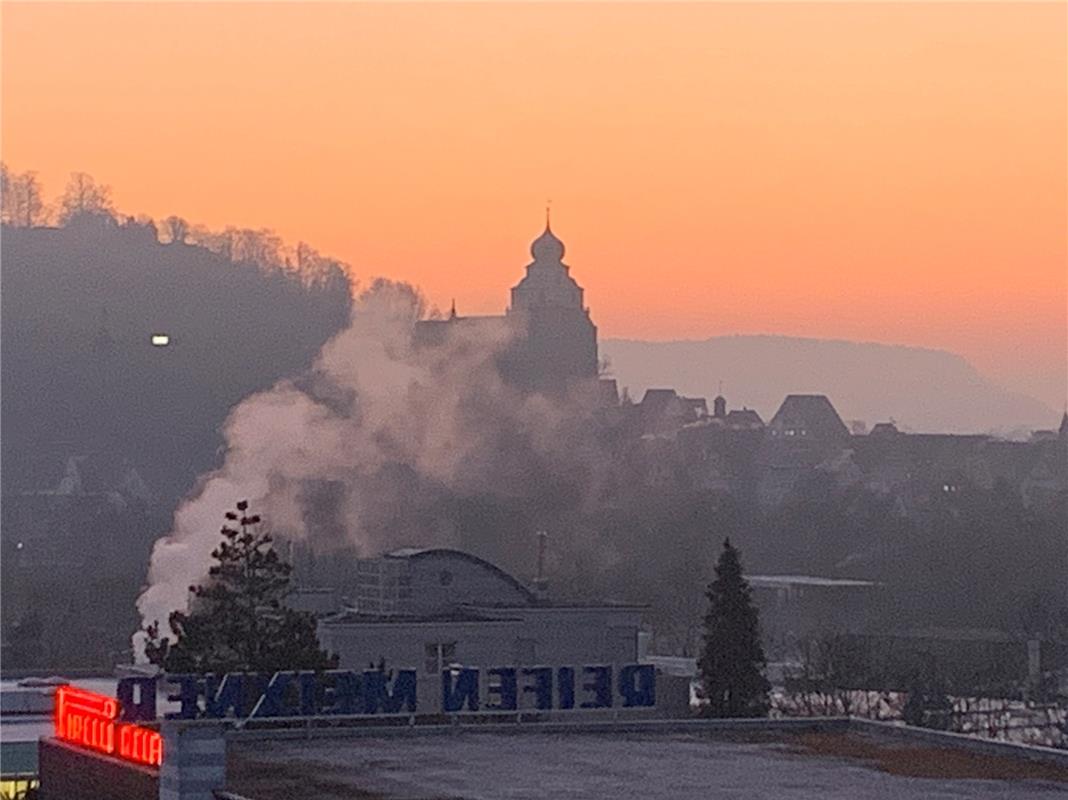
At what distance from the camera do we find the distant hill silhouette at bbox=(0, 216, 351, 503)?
166 metres

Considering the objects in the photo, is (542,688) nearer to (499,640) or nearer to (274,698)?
(274,698)

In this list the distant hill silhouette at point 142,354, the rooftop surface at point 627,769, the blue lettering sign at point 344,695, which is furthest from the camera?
the distant hill silhouette at point 142,354

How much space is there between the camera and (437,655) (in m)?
68.1

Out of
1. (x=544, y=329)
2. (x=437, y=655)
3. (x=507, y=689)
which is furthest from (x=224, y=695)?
(x=544, y=329)

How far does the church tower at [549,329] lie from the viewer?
143000 mm

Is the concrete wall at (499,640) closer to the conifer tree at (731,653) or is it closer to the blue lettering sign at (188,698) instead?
the conifer tree at (731,653)

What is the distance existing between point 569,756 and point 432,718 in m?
7.47

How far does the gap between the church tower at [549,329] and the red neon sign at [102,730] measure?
8997cm

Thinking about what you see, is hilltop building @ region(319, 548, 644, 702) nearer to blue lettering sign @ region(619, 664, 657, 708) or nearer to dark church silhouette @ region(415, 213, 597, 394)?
blue lettering sign @ region(619, 664, 657, 708)

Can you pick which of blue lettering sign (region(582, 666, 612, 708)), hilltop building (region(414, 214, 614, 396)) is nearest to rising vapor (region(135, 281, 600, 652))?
hilltop building (region(414, 214, 614, 396))

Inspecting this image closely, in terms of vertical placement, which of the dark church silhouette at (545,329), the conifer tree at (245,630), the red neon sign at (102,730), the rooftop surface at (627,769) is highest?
the dark church silhouette at (545,329)

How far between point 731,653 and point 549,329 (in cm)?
10690

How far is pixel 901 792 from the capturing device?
37.0m

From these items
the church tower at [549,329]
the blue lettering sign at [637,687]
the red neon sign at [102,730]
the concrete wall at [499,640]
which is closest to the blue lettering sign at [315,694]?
the red neon sign at [102,730]
